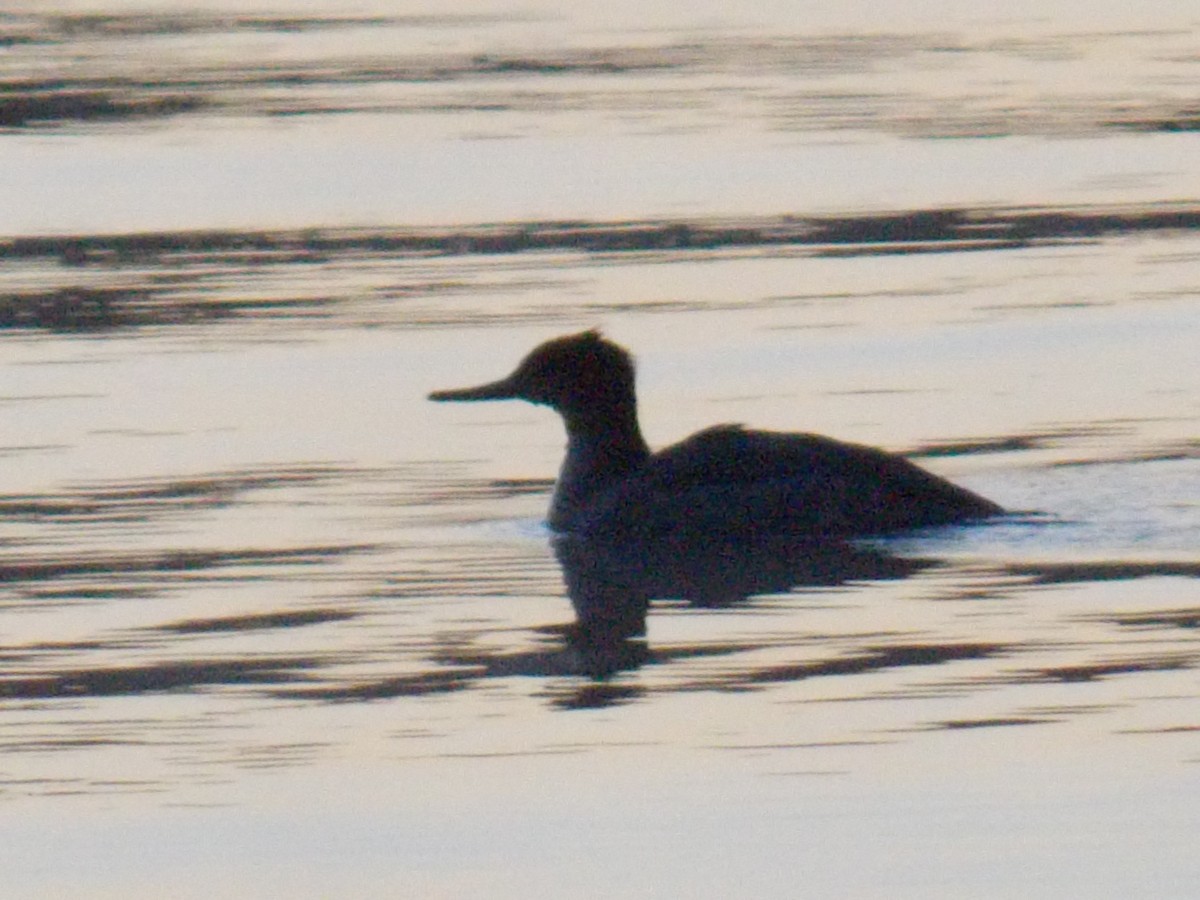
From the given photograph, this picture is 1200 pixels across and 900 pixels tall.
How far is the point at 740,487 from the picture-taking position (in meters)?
A: 12.9

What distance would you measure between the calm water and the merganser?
0.73ft

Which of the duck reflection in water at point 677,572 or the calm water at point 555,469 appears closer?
the calm water at point 555,469

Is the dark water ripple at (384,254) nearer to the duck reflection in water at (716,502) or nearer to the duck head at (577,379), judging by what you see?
the duck head at (577,379)

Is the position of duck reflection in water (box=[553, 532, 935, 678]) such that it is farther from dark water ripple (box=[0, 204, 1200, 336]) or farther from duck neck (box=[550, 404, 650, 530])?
dark water ripple (box=[0, 204, 1200, 336])

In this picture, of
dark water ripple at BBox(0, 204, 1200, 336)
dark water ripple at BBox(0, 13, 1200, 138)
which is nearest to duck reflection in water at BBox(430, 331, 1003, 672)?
dark water ripple at BBox(0, 204, 1200, 336)

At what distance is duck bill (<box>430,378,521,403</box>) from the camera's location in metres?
13.5

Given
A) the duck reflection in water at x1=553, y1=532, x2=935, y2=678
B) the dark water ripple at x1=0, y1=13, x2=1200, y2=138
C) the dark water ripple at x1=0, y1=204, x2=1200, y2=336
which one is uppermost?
the dark water ripple at x1=0, y1=13, x2=1200, y2=138

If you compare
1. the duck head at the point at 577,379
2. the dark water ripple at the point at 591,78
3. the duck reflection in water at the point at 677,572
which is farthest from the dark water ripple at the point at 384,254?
the duck reflection in water at the point at 677,572

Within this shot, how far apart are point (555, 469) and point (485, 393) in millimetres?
894

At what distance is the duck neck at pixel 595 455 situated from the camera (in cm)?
1316

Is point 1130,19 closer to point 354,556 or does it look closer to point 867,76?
point 867,76

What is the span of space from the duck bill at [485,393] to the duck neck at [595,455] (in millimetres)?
246

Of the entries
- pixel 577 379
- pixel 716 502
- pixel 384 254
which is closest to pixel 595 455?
pixel 577 379

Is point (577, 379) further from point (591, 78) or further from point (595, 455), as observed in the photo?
point (591, 78)
